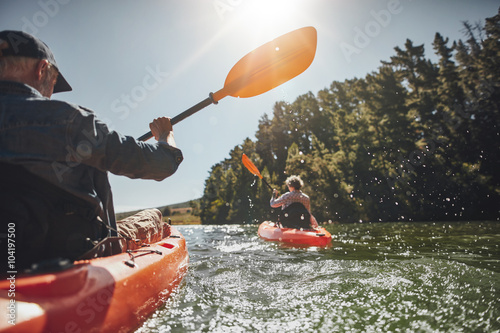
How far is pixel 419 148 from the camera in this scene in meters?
19.7

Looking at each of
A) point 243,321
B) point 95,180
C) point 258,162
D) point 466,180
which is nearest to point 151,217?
point 95,180

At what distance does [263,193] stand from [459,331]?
27587mm

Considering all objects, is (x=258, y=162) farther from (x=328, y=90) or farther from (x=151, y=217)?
(x=151, y=217)

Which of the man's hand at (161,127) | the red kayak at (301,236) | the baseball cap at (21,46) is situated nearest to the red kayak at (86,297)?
the man's hand at (161,127)

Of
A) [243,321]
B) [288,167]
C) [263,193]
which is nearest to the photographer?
[243,321]

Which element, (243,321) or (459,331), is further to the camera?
(243,321)

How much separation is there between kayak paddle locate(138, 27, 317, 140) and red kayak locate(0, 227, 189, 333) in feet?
5.07

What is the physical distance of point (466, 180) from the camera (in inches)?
649

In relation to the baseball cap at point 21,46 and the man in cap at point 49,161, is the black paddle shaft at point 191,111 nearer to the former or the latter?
the man in cap at point 49,161

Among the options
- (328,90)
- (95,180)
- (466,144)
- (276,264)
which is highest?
(328,90)

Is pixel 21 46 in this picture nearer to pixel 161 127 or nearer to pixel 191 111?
pixel 161 127

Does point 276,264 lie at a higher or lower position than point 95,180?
lower

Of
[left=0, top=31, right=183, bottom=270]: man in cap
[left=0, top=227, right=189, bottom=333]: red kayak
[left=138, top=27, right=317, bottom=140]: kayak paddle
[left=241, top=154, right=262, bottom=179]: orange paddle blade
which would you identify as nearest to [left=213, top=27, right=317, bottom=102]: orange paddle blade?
[left=138, top=27, right=317, bottom=140]: kayak paddle

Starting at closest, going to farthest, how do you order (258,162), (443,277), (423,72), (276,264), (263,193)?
(443,277) < (276,264) < (423,72) < (263,193) < (258,162)
